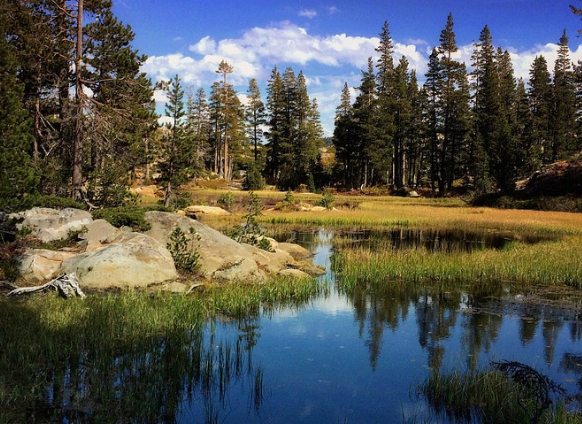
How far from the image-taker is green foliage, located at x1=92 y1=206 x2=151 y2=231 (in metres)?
16.5

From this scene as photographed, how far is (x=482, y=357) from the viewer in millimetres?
8945

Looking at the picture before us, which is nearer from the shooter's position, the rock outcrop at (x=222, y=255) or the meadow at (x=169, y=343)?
the meadow at (x=169, y=343)

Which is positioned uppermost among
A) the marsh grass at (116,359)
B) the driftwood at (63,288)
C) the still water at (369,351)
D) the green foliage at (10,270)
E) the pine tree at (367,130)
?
the pine tree at (367,130)

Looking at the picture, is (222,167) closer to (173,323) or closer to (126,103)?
(126,103)

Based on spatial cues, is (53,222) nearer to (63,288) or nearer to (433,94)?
(63,288)

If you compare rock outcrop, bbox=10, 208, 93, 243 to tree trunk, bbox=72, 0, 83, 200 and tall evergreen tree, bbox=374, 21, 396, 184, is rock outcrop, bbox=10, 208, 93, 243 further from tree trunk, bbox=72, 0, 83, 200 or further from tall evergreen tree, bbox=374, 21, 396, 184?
tall evergreen tree, bbox=374, 21, 396, 184

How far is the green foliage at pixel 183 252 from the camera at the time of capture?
14555 millimetres

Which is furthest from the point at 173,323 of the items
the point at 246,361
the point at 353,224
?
the point at 353,224

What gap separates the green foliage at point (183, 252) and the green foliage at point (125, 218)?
1.48 meters

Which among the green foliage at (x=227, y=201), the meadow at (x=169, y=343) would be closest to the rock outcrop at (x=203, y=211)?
the green foliage at (x=227, y=201)

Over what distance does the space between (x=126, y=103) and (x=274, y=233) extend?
10654 millimetres

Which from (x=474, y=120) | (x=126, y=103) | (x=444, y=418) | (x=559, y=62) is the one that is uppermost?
(x=559, y=62)

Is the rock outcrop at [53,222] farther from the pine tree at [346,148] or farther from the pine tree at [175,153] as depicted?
the pine tree at [346,148]

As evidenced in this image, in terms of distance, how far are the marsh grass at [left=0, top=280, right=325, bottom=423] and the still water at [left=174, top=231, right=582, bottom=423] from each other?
0.59 ft
